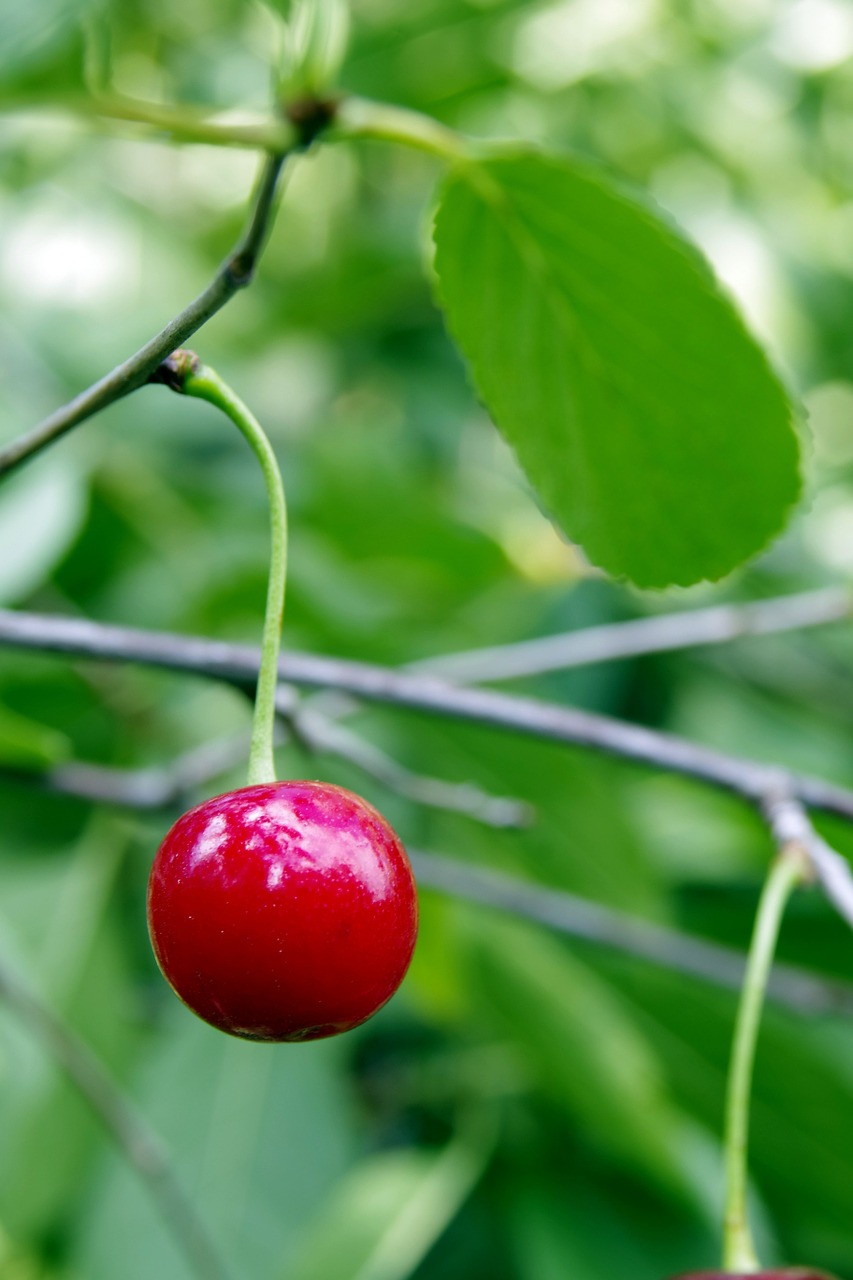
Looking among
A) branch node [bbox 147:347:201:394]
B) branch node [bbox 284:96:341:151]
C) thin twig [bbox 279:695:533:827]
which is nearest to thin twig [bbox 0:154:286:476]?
branch node [bbox 147:347:201:394]

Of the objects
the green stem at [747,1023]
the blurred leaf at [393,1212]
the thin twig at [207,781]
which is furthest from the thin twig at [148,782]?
the blurred leaf at [393,1212]

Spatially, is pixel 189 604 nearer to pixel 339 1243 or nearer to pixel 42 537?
pixel 42 537

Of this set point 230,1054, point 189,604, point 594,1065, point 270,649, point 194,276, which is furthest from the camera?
point 194,276

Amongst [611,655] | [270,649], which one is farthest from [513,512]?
[270,649]

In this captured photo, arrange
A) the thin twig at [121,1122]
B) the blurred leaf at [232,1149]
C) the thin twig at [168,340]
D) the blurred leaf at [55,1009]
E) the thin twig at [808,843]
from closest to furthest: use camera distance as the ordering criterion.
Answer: the thin twig at [168,340], the thin twig at [808,843], the thin twig at [121,1122], the blurred leaf at [55,1009], the blurred leaf at [232,1149]

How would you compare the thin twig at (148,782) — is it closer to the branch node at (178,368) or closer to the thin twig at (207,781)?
the thin twig at (207,781)

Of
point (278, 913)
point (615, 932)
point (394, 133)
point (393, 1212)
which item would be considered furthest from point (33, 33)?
point (393, 1212)

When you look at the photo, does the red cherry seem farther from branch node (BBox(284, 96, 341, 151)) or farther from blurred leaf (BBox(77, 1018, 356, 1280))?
blurred leaf (BBox(77, 1018, 356, 1280))
